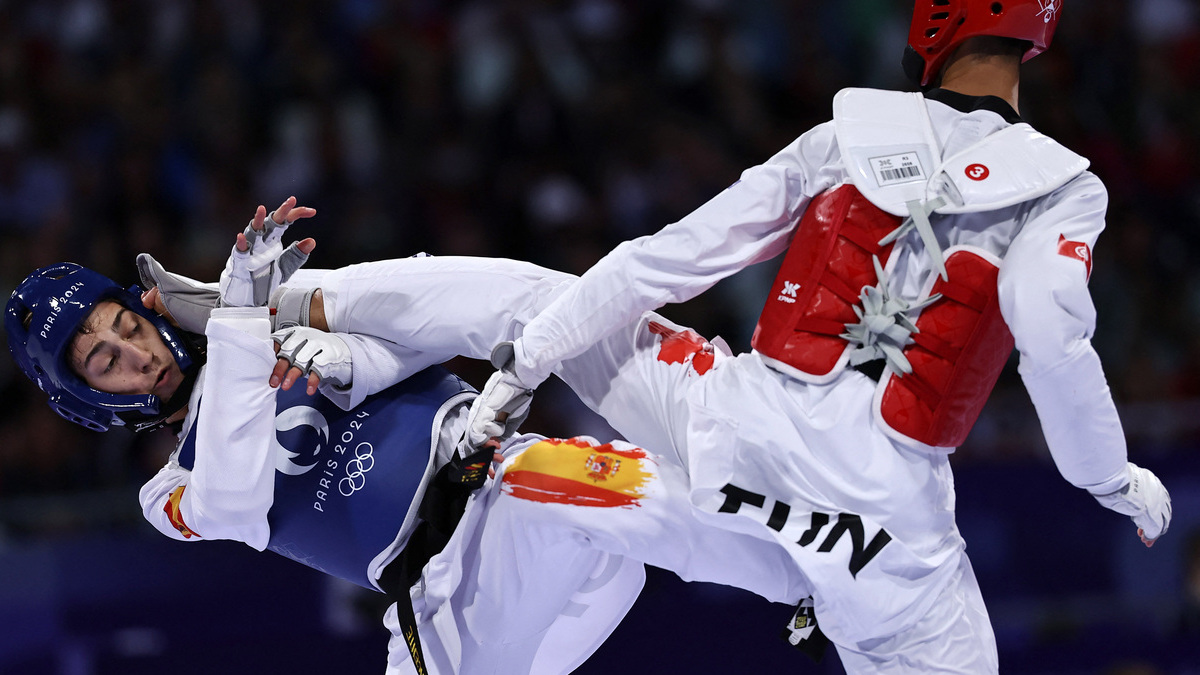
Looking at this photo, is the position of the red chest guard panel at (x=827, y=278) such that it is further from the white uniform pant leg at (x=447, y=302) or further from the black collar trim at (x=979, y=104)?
the white uniform pant leg at (x=447, y=302)

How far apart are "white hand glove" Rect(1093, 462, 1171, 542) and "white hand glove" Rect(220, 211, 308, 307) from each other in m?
2.36

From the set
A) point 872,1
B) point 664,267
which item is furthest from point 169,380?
point 872,1

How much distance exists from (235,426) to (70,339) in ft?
2.15

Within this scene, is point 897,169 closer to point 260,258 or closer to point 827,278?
point 827,278

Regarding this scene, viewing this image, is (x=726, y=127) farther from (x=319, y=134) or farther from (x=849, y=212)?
(x=849, y=212)

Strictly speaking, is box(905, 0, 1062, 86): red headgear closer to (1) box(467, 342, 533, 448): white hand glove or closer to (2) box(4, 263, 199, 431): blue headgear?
(1) box(467, 342, 533, 448): white hand glove

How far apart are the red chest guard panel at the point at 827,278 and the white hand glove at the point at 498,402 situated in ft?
2.47

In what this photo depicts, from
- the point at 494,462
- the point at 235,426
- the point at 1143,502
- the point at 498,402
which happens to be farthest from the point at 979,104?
the point at 235,426

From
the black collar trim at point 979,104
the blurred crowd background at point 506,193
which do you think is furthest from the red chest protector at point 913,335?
the blurred crowd background at point 506,193

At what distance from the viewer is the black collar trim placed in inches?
132

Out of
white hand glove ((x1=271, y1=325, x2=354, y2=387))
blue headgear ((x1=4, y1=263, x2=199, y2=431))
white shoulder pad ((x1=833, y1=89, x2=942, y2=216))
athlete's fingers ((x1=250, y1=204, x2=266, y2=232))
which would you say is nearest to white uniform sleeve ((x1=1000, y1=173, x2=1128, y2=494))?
white shoulder pad ((x1=833, y1=89, x2=942, y2=216))

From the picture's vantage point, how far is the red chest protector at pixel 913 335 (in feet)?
10.5

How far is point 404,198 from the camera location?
7797 mm

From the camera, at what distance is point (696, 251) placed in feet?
11.2
